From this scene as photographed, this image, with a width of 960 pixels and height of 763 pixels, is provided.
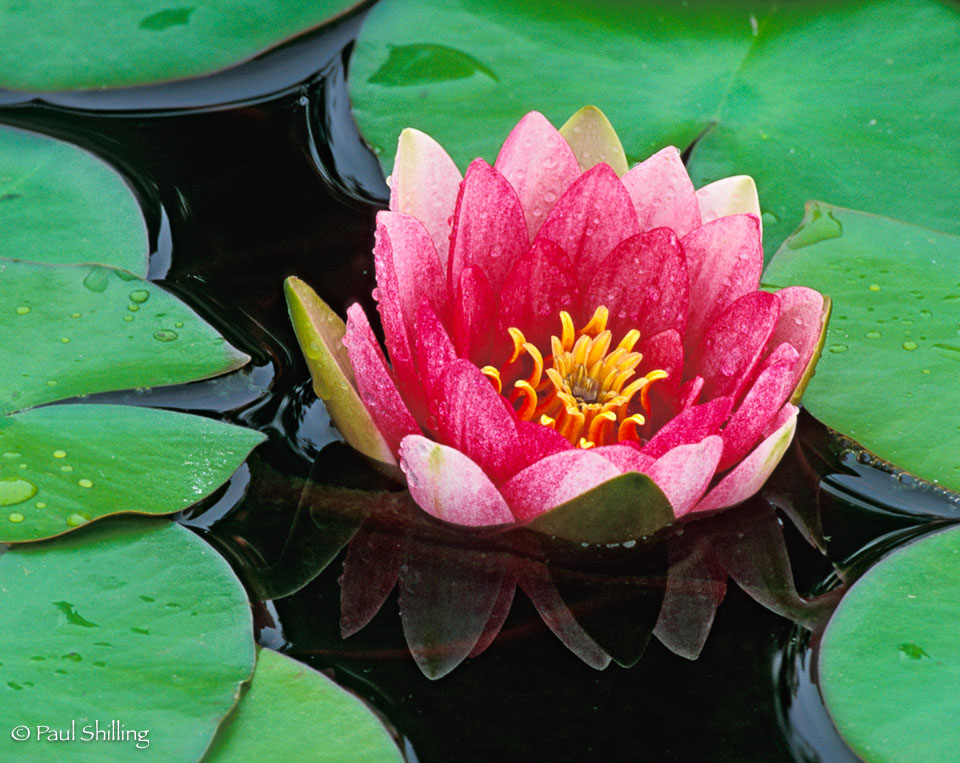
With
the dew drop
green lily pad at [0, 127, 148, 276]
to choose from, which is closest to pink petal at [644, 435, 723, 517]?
the dew drop

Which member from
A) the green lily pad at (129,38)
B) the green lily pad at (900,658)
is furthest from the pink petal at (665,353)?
the green lily pad at (129,38)

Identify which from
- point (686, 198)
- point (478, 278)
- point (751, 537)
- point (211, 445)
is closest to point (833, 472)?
point (751, 537)

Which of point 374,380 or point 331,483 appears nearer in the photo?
point 374,380

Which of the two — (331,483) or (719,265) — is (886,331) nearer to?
(719,265)

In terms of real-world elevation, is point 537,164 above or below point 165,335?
above

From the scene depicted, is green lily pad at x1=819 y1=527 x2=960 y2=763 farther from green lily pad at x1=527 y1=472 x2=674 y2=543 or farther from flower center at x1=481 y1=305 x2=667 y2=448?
flower center at x1=481 y1=305 x2=667 y2=448

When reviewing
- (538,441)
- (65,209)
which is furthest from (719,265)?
(65,209)
